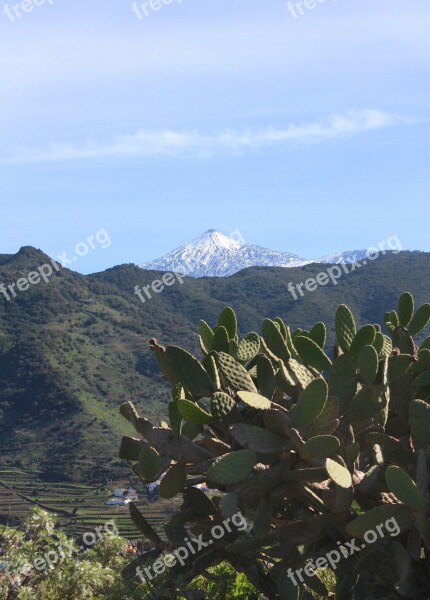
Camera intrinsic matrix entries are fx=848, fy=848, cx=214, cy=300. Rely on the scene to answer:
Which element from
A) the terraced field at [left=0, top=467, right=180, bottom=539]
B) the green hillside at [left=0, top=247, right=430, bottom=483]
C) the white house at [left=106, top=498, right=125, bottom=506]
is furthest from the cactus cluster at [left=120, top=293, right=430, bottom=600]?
the green hillside at [left=0, top=247, right=430, bottom=483]

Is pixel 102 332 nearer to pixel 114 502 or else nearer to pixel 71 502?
pixel 71 502

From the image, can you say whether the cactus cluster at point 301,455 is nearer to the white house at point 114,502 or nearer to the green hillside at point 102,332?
the white house at point 114,502

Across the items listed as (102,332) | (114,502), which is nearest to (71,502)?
(114,502)

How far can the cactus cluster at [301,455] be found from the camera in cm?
447

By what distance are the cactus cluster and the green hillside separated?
6835 centimetres

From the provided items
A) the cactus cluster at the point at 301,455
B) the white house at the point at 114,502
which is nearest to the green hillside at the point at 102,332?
the white house at the point at 114,502

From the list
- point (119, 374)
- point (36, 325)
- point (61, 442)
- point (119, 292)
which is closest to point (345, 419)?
point (61, 442)

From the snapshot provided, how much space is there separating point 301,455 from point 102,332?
102586 mm

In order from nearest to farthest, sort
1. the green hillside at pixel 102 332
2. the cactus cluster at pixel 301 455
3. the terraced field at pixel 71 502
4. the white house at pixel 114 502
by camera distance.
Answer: the cactus cluster at pixel 301 455 < the terraced field at pixel 71 502 < the white house at pixel 114 502 < the green hillside at pixel 102 332

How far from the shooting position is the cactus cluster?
447cm

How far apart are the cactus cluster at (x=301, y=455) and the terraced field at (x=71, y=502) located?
44.9 metres

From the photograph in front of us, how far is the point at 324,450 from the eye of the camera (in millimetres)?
4398

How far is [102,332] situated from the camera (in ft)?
348

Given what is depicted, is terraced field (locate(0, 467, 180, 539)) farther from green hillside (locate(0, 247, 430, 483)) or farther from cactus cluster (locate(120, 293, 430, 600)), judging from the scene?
cactus cluster (locate(120, 293, 430, 600))
